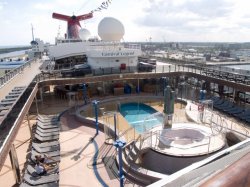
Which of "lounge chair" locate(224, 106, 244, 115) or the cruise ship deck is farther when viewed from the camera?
"lounge chair" locate(224, 106, 244, 115)

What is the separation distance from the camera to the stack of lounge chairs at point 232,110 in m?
17.6

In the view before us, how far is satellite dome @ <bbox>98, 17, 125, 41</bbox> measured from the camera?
2873 cm

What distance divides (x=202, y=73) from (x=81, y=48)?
17.2m

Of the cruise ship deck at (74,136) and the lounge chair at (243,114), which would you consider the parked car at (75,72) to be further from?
the lounge chair at (243,114)

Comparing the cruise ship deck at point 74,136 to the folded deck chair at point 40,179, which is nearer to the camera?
the folded deck chair at point 40,179

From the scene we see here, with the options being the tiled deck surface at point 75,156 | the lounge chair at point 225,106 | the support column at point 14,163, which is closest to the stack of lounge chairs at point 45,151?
the support column at point 14,163

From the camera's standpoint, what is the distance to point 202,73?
82.0 ft

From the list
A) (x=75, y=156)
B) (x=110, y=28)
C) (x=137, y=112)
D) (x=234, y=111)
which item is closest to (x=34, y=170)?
(x=75, y=156)

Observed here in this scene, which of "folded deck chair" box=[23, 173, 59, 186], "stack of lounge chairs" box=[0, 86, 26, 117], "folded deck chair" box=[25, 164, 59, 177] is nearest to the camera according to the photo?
"folded deck chair" box=[23, 173, 59, 186]

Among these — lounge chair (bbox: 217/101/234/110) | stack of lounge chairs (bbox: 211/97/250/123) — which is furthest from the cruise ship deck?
lounge chair (bbox: 217/101/234/110)

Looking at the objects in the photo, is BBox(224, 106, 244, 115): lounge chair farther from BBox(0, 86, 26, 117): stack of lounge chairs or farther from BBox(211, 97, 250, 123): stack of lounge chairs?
BBox(0, 86, 26, 117): stack of lounge chairs

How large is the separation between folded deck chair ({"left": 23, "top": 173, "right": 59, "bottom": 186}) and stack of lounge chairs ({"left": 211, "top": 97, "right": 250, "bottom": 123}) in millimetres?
14313

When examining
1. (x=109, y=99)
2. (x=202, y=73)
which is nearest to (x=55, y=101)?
(x=109, y=99)

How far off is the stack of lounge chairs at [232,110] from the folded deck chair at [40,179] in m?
14.3
